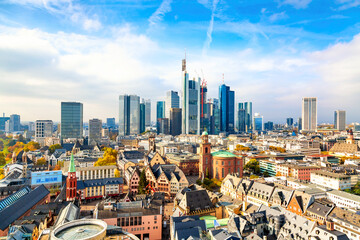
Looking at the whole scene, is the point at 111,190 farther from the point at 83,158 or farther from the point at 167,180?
the point at 83,158

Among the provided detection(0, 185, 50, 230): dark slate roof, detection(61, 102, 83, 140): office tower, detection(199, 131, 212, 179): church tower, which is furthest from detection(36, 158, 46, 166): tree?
detection(61, 102, 83, 140): office tower

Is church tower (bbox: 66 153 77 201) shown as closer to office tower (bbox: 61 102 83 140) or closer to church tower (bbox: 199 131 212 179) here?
church tower (bbox: 199 131 212 179)

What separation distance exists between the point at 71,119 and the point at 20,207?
151m

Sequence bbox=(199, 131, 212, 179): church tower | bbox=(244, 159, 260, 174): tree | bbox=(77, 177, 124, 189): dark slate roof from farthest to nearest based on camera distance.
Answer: bbox=(244, 159, 260, 174): tree → bbox=(199, 131, 212, 179): church tower → bbox=(77, 177, 124, 189): dark slate roof

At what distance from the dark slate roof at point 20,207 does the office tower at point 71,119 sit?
137 meters

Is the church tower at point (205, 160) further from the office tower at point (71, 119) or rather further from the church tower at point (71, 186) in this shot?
the office tower at point (71, 119)

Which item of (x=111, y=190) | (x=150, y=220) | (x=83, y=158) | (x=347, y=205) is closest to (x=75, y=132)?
(x=83, y=158)

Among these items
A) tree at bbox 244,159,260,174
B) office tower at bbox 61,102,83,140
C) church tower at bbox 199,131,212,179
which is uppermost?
office tower at bbox 61,102,83,140

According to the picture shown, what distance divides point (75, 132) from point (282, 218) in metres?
178

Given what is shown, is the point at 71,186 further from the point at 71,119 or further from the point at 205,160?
the point at 71,119

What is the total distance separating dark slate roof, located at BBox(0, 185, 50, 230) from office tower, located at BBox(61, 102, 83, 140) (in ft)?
450

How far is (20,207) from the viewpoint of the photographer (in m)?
49.9

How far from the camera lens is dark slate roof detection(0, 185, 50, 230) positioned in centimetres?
4386

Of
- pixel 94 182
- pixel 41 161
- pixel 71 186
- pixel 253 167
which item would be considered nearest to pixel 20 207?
pixel 71 186
